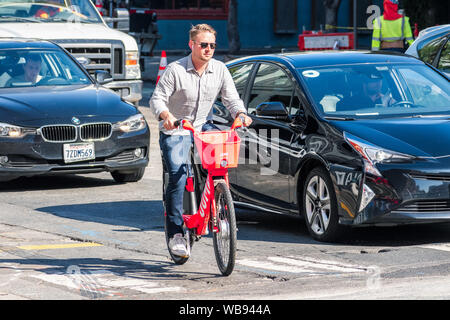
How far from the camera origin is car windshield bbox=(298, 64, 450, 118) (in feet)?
31.0

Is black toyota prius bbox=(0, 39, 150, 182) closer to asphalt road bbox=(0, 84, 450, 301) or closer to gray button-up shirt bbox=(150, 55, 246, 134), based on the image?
asphalt road bbox=(0, 84, 450, 301)

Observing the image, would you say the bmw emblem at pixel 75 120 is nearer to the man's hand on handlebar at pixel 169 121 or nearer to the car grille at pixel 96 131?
the car grille at pixel 96 131

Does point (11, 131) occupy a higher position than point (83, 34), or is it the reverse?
point (83, 34)

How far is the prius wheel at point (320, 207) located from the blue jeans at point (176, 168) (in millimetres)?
1457

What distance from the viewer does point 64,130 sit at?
40.3ft

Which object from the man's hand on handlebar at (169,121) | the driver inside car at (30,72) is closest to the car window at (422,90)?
the man's hand on handlebar at (169,121)

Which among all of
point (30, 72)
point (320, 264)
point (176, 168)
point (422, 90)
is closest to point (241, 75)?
point (422, 90)

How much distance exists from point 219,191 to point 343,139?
166 cm

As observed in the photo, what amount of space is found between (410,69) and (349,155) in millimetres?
1728

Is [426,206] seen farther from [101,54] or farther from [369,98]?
[101,54]

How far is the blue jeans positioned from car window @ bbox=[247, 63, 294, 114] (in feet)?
6.81
